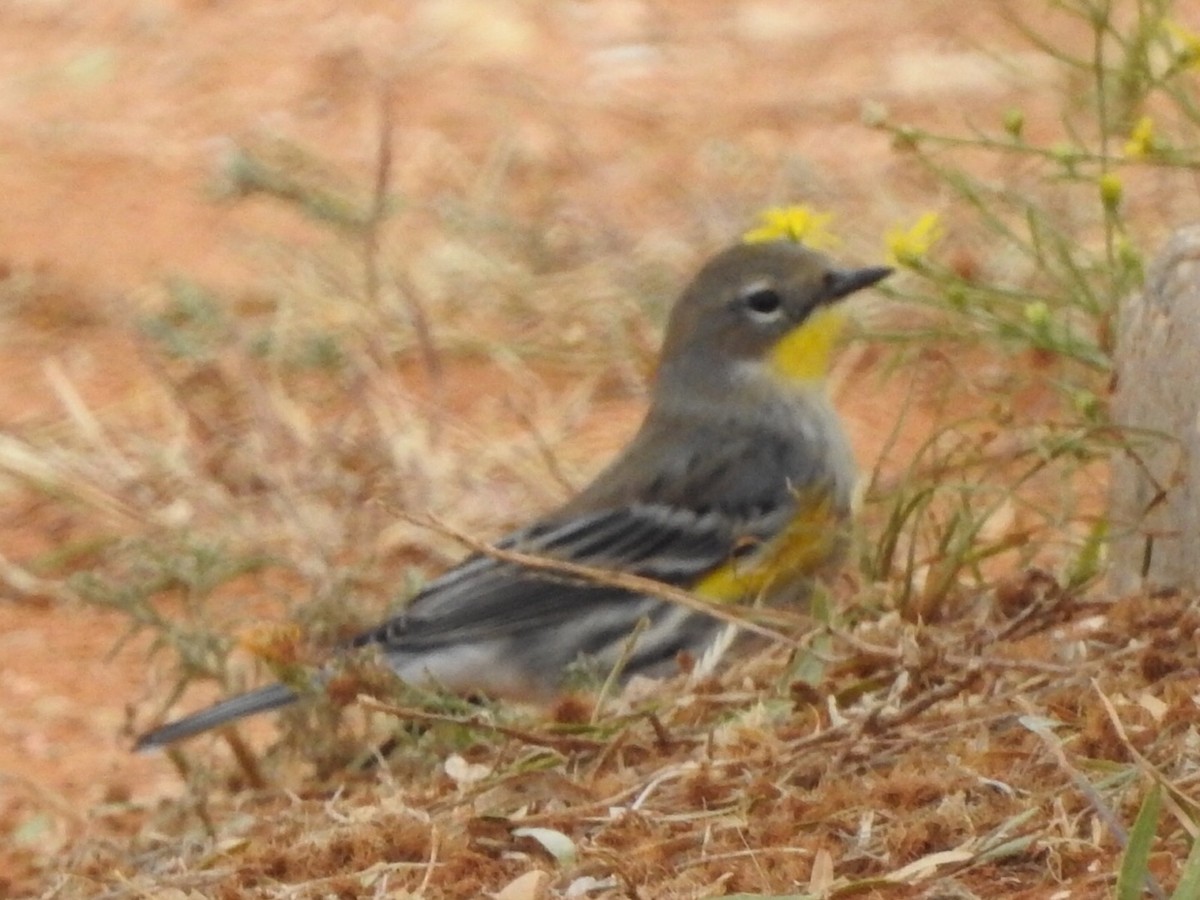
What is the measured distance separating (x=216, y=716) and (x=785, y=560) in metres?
1.19

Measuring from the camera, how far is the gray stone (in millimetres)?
4055

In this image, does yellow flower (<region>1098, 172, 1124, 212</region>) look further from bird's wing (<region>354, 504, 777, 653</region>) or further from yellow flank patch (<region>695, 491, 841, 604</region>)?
bird's wing (<region>354, 504, 777, 653</region>)

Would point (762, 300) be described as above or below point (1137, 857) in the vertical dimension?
below

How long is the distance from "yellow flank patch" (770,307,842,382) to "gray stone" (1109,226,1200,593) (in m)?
1.42

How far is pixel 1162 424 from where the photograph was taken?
4176 mm

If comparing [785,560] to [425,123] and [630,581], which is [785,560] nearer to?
[630,581]

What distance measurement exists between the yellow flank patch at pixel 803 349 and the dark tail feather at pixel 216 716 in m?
1.53

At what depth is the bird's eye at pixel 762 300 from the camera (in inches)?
227

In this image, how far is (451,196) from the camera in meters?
8.91

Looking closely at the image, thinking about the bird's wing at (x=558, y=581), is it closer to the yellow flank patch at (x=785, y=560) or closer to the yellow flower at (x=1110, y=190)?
the yellow flank patch at (x=785, y=560)

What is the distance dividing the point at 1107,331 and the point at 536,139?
4.88 m

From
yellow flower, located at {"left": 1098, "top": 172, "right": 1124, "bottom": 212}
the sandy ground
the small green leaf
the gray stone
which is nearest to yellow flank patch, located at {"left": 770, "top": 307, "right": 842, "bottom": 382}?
the sandy ground

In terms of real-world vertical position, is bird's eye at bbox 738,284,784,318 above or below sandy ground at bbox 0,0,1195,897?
above

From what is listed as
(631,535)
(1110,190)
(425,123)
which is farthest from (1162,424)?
(425,123)
